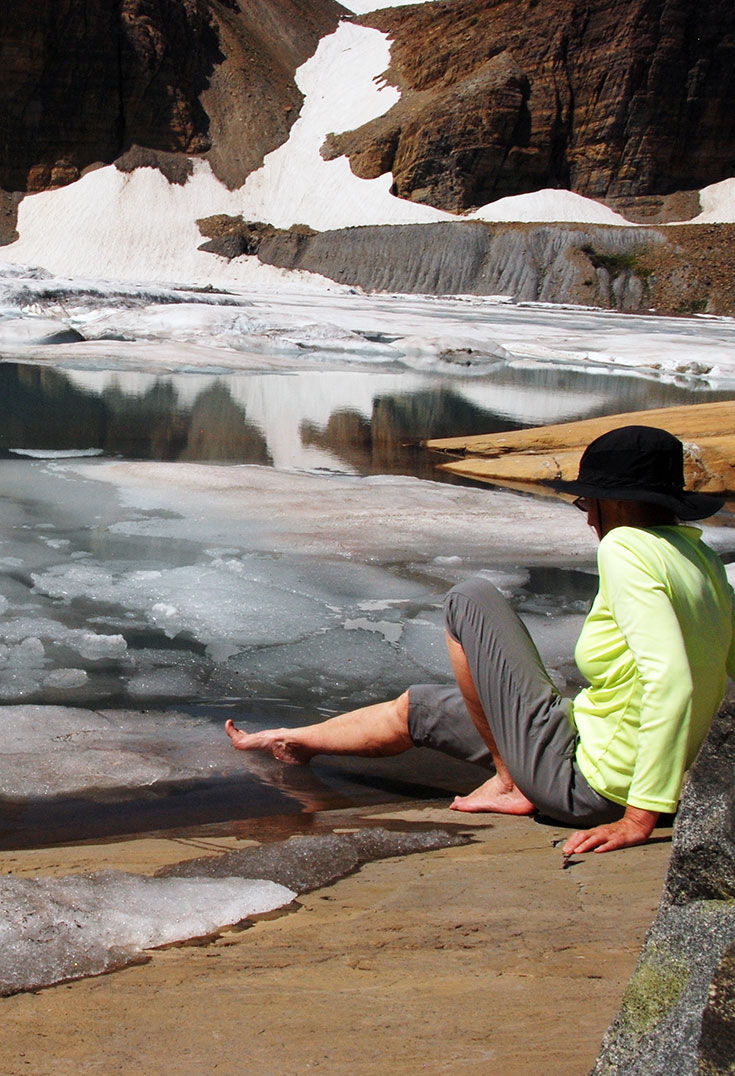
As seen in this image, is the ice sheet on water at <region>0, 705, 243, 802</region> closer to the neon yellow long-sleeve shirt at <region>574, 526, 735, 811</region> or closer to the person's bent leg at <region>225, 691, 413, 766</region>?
the person's bent leg at <region>225, 691, 413, 766</region>

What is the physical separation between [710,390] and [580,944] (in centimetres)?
1809

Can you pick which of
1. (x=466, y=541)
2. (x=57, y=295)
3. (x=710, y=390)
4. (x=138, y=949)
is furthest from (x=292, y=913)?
(x=57, y=295)

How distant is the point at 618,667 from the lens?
2.32m

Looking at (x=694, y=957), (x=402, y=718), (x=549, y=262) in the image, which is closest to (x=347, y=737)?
(x=402, y=718)

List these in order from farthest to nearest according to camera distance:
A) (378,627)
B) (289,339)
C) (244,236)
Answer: (244,236) < (289,339) < (378,627)

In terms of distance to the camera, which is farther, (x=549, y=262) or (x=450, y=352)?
(x=549, y=262)

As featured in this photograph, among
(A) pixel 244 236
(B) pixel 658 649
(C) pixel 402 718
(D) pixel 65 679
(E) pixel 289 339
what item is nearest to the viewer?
(B) pixel 658 649

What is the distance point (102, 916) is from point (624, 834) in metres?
1.03

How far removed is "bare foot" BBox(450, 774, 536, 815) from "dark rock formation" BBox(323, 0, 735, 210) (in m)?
63.8

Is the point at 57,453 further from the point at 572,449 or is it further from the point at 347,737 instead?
the point at 347,737

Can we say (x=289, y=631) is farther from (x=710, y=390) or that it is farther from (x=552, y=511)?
(x=710, y=390)

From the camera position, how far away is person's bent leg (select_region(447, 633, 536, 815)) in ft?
8.80

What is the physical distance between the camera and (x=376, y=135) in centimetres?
6850

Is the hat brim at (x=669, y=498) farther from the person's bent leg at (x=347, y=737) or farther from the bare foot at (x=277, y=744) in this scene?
the bare foot at (x=277, y=744)
